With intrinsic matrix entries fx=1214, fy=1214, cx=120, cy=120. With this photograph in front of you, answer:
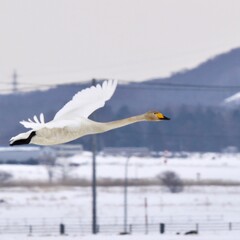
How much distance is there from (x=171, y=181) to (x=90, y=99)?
82281 mm

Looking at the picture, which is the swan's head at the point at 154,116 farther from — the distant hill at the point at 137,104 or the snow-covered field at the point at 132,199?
the distant hill at the point at 137,104

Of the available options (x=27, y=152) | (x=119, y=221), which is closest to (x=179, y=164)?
(x=27, y=152)

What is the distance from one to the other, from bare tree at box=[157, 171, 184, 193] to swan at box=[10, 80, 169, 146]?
79.9 m

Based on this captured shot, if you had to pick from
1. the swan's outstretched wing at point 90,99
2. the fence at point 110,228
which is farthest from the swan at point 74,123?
the fence at point 110,228

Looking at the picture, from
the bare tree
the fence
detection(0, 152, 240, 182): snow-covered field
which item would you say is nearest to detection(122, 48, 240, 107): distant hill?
detection(0, 152, 240, 182): snow-covered field

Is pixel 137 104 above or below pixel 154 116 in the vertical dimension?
above

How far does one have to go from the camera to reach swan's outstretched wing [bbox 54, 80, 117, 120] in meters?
15.0

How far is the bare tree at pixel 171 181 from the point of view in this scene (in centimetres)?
9569

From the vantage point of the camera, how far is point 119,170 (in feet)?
356

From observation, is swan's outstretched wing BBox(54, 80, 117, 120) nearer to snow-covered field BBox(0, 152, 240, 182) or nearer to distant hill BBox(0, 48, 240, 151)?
snow-covered field BBox(0, 152, 240, 182)

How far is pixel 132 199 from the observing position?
91812mm

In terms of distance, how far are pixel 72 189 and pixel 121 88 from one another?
189 ft

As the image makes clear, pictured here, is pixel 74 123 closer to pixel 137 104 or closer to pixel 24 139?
pixel 24 139

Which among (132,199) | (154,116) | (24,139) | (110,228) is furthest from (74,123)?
(132,199)
